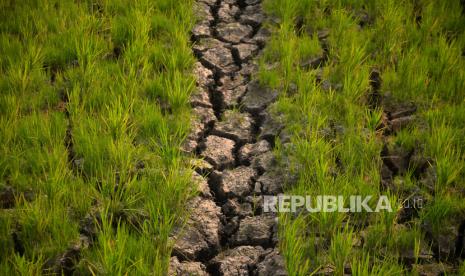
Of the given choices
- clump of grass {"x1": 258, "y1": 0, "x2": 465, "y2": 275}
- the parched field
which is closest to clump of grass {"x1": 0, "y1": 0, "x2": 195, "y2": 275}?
the parched field

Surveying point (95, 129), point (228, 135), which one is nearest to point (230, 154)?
point (228, 135)

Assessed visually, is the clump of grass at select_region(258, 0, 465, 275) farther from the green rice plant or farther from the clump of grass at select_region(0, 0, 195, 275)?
the clump of grass at select_region(0, 0, 195, 275)

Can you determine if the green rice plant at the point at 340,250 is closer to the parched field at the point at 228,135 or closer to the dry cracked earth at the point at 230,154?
the parched field at the point at 228,135

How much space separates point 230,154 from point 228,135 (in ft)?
0.46

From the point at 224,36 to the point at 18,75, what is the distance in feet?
4.42

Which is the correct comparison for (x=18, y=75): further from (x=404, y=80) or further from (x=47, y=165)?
(x=404, y=80)

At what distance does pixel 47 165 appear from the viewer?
216cm

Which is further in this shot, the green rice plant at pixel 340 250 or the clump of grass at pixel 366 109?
the clump of grass at pixel 366 109

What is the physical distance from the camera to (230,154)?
2.51 meters

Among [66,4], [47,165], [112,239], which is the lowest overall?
[112,239]

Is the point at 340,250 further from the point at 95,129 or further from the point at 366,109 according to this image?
the point at 95,129

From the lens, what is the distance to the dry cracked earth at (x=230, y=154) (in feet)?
6.63

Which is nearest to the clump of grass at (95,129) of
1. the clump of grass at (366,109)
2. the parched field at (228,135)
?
the parched field at (228,135)

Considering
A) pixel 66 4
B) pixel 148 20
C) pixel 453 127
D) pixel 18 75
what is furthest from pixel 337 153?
pixel 66 4
